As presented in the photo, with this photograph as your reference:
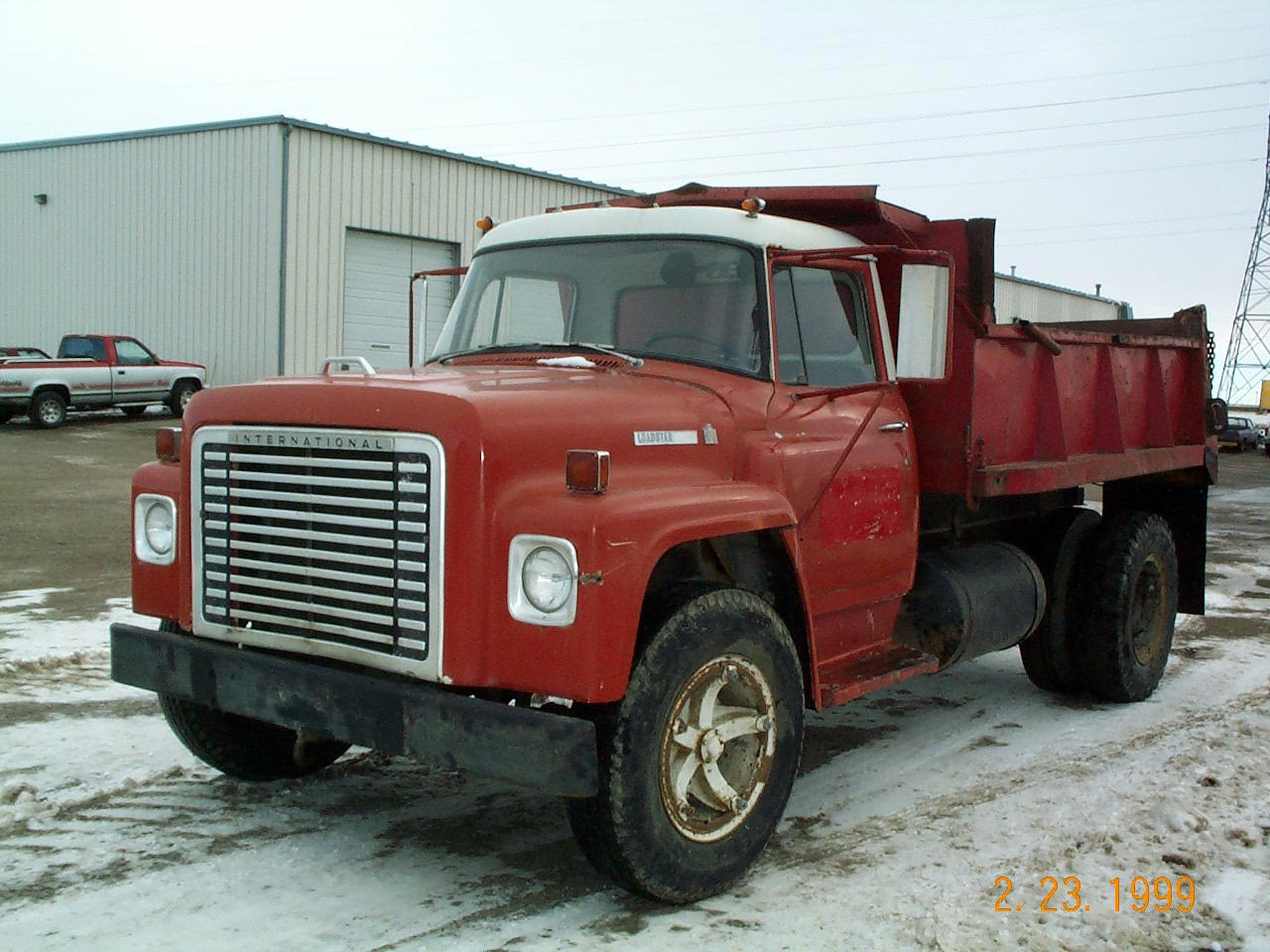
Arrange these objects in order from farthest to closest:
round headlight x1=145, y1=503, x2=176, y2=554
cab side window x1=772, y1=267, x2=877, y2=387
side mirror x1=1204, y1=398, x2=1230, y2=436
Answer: side mirror x1=1204, y1=398, x2=1230, y2=436
cab side window x1=772, y1=267, x2=877, y2=387
round headlight x1=145, y1=503, x2=176, y2=554

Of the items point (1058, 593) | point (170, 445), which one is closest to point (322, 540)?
point (170, 445)

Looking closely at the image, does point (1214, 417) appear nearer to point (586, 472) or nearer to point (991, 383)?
point (991, 383)

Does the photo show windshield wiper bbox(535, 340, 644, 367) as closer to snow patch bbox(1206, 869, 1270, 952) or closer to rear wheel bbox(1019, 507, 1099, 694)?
snow patch bbox(1206, 869, 1270, 952)

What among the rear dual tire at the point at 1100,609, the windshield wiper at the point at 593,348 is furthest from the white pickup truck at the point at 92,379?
the windshield wiper at the point at 593,348

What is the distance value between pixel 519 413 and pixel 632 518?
0.53m

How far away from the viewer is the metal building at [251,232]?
23.7 meters

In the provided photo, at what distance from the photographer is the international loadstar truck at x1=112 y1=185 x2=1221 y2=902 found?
13.2 ft

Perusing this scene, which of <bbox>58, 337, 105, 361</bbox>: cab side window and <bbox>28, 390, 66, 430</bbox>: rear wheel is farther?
<bbox>58, 337, 105, 361</bbox>: cab side window

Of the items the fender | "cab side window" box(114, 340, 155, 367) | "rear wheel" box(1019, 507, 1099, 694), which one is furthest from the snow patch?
"cab side window" box(114, 340, 155, 367)

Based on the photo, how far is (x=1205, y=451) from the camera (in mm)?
8398

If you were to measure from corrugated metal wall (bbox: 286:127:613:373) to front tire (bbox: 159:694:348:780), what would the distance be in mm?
17871

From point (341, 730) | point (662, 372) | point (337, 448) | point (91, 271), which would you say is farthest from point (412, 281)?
point (91, 271)

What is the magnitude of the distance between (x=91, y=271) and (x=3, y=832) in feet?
83.1

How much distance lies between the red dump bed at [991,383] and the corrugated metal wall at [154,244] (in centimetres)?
1870
